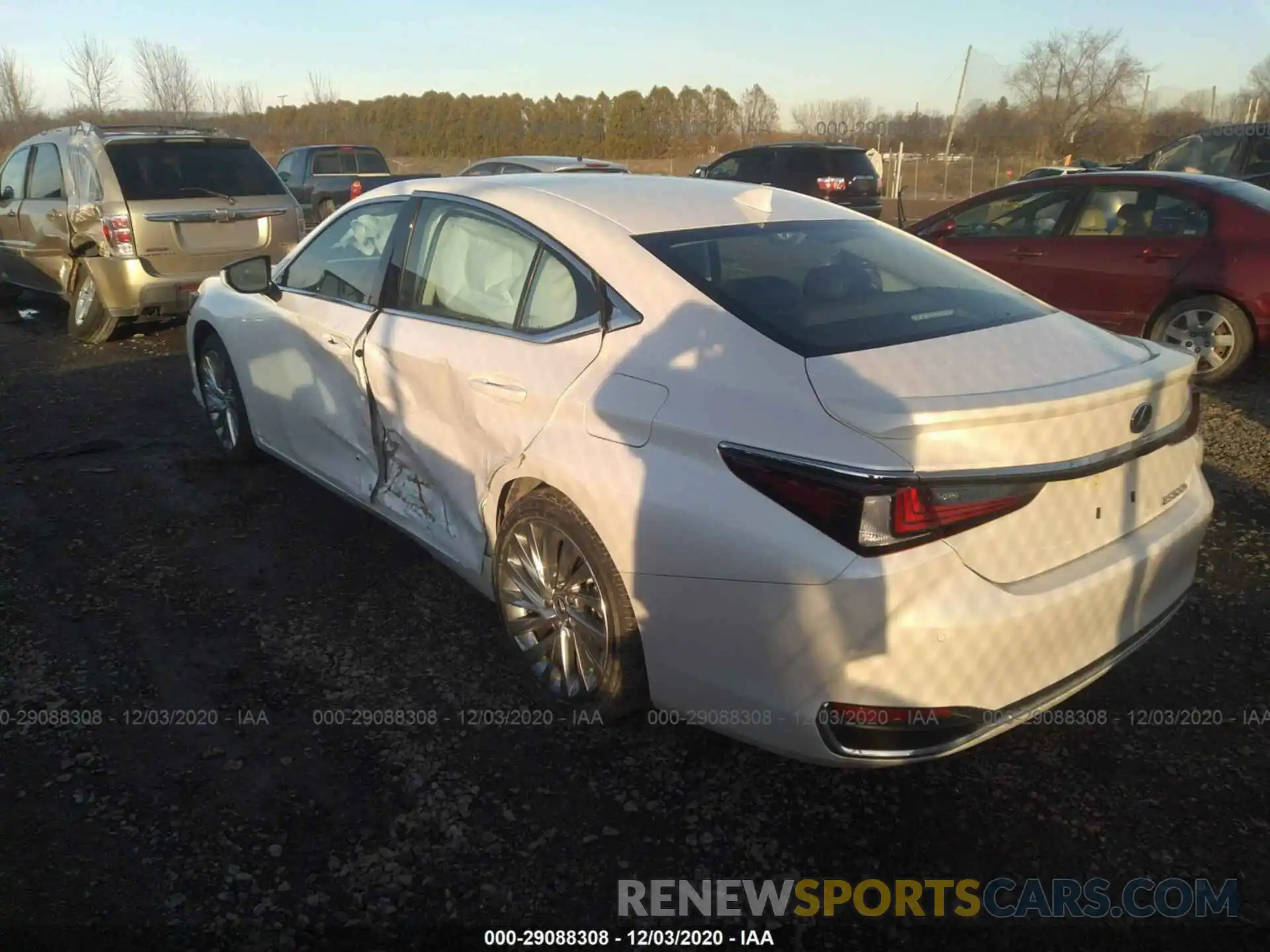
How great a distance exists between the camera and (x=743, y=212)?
3.30m

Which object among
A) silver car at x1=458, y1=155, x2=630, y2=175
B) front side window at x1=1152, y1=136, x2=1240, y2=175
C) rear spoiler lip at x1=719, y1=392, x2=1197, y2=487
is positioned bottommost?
rear spoiler lip at x1=719, y1=392, x2=1197, y2=487

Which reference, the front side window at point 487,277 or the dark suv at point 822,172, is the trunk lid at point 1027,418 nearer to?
the front side window at point 487,277

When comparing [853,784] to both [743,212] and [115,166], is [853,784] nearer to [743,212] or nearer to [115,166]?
[743,212]

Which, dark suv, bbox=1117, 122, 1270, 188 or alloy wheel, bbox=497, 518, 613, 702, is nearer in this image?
alloy wheel, bbox=497, 518, 613, 702

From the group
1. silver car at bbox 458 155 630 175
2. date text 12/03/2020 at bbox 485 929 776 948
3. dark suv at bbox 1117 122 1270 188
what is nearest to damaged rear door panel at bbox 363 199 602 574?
date text 12/03/2020 at bbox 485 929 776 948

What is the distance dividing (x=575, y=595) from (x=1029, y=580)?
1.26 m

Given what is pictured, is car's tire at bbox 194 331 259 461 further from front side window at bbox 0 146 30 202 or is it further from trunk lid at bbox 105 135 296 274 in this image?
front side window at bbox 0 146 30 202

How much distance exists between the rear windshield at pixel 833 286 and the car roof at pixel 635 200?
93mm

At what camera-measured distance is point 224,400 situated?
16.9 ft

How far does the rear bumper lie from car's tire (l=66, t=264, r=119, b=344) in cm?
755

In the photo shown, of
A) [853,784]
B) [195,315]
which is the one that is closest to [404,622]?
[853,784]

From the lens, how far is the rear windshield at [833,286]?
261 cm

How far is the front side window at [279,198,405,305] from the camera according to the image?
3852 mm

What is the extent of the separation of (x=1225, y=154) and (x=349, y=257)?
1292cm
